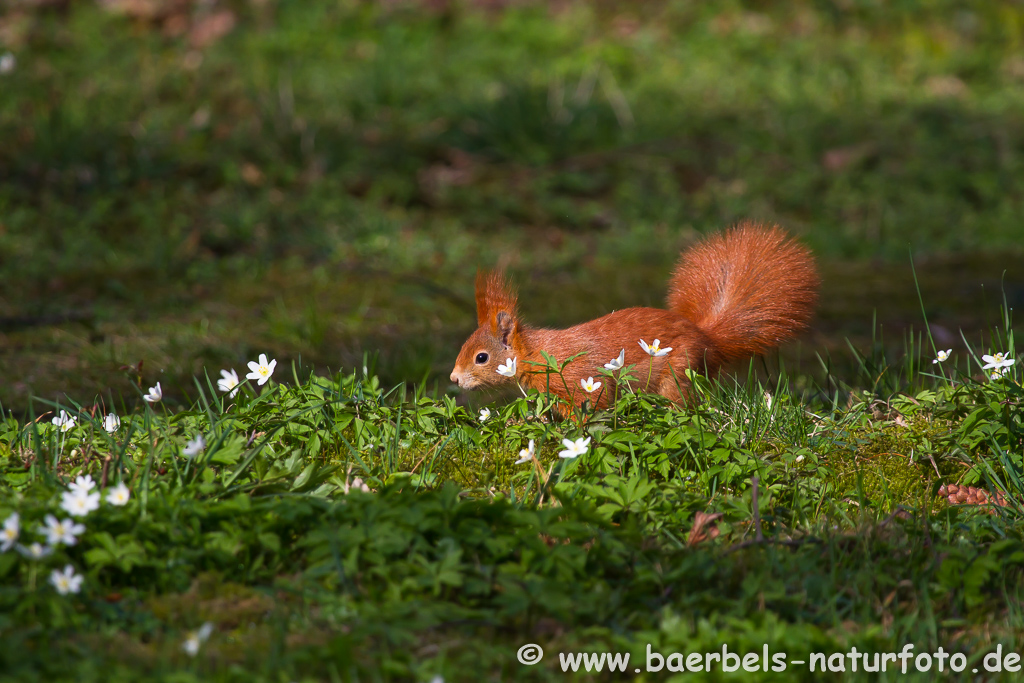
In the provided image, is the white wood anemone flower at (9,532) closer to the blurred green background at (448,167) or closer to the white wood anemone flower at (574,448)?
the white wood anemone flower at (574,448)

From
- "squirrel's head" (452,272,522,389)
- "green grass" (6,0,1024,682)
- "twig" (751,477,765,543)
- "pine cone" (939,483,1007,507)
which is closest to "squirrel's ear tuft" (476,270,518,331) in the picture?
"squirrel's head" (452,272,522,389)

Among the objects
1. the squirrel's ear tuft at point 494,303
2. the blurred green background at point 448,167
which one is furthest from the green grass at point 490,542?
the blurred green background at point 448,167

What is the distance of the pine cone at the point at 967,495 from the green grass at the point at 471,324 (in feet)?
0.09

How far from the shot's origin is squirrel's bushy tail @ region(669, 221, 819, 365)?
361 cm

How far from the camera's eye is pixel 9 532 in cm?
214

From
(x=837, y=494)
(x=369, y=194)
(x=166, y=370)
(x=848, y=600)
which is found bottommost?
(x=848, y=600)

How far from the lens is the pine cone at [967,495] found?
2785 mm

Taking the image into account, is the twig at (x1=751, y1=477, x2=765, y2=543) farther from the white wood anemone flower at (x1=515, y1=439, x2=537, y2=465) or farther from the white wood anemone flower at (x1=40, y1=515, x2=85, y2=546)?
the white wood anemone flower at (x1=40, y1=515, x2=85, y2=546)

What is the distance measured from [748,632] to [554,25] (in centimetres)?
855

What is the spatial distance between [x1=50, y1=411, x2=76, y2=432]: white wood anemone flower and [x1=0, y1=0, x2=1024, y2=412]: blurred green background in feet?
2.83

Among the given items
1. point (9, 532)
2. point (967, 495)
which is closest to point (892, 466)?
point (967, 495)

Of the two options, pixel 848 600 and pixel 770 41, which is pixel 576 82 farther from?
pixel 848 600

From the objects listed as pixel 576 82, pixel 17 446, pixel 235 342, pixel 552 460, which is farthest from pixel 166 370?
pixel 576 82

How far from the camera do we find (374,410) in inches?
118
